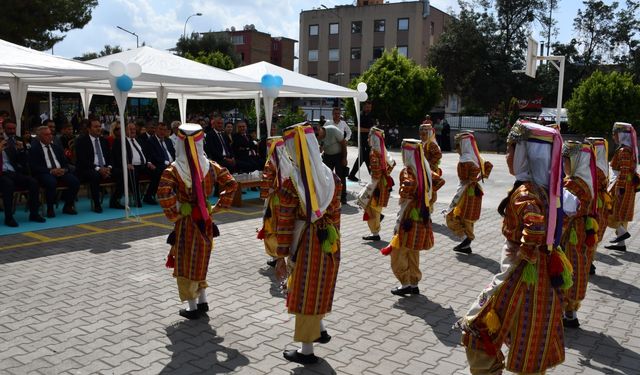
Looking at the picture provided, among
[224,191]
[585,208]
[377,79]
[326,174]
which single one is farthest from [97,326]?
[377,79]

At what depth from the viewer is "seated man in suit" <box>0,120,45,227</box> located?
9180 millimetres

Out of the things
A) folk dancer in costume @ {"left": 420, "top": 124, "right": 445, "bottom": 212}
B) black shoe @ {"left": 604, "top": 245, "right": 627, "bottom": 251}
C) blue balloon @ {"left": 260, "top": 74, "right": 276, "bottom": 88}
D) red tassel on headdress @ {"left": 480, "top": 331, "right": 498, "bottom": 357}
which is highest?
blue balloon @ {"left": 260, "top": 74, "right": 276, "bottom": 88}

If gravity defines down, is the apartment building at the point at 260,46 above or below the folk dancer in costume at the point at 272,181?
above

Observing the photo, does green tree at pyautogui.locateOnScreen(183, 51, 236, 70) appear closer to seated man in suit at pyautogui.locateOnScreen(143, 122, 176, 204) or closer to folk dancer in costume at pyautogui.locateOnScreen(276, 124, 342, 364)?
seated man in suit at pyautogui.locateOnScreen(143, 122, 176, 204)

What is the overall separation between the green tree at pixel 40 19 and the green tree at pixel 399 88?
43.8 ft

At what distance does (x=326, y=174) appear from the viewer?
4.46m

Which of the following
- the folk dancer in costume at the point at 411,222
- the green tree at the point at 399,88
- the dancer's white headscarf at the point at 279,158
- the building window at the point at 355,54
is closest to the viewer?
the dancer's white headscarf at the point at 279,158

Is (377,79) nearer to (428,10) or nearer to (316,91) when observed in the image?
(316,91)

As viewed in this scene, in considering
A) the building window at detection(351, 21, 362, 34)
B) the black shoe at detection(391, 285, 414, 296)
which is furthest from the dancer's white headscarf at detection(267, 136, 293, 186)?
the building window at detection(351, 21, 362, 34)

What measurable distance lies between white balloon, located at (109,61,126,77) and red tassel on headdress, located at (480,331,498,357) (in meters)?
7.68

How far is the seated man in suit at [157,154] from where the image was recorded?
1172 centimetres

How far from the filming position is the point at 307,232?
4.41m

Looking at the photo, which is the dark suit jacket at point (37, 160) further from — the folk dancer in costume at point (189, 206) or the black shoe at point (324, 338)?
the black shoe at point (324, 338)

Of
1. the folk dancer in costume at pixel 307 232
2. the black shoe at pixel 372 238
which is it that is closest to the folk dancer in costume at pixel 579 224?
the folk dancer in costume at pixel 307 232
